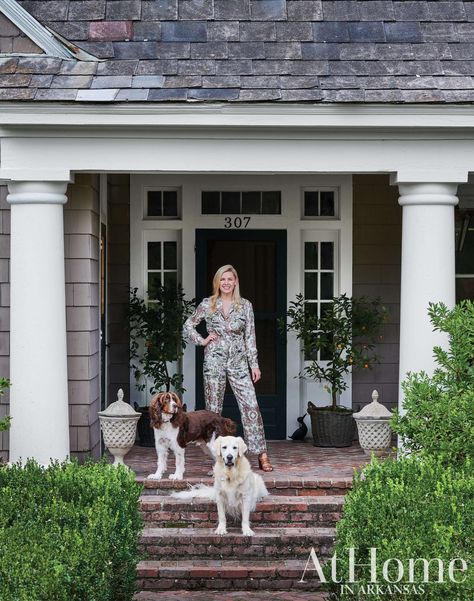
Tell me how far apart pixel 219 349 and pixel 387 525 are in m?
4.14

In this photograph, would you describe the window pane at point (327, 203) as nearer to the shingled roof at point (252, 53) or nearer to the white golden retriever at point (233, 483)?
the shingled roof at point (252, 53)

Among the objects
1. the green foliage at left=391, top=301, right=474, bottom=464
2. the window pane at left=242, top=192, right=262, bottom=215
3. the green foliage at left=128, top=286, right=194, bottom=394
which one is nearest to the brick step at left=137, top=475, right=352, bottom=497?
the green foliage at left=391, top=301, right=474, bottom=464

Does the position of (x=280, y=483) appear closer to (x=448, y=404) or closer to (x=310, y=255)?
(x=448, y=404)

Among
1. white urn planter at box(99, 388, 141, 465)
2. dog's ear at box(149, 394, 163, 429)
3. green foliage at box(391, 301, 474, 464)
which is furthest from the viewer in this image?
white urn planter at box(99, 388, 141, 465)

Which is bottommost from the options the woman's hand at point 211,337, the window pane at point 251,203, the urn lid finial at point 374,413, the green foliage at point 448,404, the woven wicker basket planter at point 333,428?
the woven wicker basket planter at point 333,428

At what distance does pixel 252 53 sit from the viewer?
366 inches

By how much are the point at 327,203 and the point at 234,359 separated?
2.78 meters

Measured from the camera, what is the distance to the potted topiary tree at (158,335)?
37.0ft

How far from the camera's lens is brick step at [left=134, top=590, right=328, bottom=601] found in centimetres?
754

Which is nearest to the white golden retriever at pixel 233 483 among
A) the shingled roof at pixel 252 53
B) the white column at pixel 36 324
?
the white column at pixel 36 324

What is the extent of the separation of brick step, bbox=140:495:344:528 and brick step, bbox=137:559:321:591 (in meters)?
0.67

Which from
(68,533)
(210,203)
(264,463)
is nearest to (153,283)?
(210,203)

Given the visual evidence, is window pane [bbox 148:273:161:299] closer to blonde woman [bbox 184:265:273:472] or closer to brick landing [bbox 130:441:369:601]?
blonde woman [bbox 184:265:273:472]

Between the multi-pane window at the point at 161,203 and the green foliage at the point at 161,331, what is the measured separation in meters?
0.82
